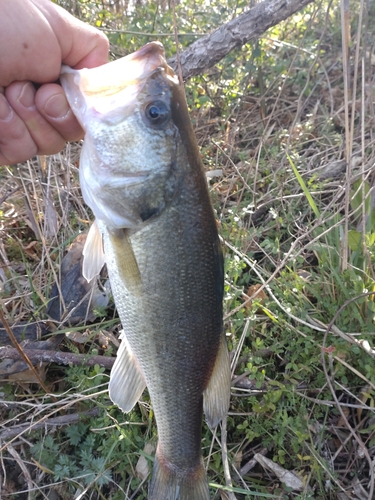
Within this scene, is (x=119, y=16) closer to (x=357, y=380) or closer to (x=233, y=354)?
(x=233, y=354)

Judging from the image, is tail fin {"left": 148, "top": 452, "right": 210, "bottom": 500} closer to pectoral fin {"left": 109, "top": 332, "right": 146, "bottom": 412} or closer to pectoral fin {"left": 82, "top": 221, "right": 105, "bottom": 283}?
pectoral fin {"left": 109, "top": 332, "right": 146, "bottom": 412}

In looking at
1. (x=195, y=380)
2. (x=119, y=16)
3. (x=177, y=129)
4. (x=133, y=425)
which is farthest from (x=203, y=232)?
(x=119, y=16)

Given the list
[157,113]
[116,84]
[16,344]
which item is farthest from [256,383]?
[116,84]

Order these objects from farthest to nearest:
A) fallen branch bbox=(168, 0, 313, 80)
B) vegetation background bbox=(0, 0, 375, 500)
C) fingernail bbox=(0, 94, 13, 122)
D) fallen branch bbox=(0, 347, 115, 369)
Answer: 1. fallen branch bbox=(168, 0, 313, 80)
2. fallen branch bbox=(0, 347, 115, 369)
3. vegetation background bbox=(0, 0, 375, 500)
4. fingernail bbox=(0, 94, 13, 122)

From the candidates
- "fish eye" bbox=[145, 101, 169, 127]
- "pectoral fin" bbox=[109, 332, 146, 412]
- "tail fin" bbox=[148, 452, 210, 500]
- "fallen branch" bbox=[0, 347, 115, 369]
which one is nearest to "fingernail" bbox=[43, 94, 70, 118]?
"fish eye" bbox=[145, 101, 169, 127]

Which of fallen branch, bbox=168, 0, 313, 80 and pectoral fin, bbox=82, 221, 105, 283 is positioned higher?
fallen branch, bbox=168, 0, 313, 80

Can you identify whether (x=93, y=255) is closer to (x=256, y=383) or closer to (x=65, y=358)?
(x=65, y=358)
